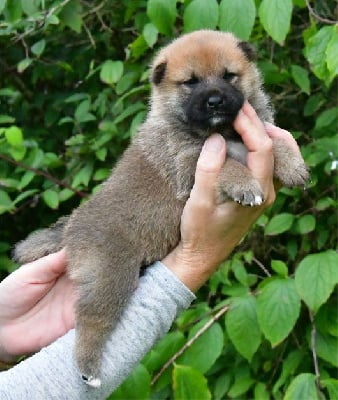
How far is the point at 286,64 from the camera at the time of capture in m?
3.95

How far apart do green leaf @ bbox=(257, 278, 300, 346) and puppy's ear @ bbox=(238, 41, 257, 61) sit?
1001mm

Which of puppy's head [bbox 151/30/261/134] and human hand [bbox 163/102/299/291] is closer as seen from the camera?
human hand [bbox 163/102/299/291]

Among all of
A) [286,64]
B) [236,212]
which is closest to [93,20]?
[286,64]

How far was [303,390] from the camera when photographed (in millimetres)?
2586

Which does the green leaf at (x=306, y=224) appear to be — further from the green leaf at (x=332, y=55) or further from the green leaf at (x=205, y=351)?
the green leaf at (x=332, y=55)

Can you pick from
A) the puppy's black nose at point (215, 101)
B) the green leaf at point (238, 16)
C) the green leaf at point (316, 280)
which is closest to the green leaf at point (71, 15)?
the green leaf at point (238, 16)

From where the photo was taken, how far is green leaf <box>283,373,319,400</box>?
101 inches

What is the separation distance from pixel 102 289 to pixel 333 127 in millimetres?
1774

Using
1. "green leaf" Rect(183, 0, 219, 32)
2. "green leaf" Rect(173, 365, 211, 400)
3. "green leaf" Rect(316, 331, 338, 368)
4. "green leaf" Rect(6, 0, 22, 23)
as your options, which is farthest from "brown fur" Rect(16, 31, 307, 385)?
"green leaf" Rect(316, 331, 338, 368)

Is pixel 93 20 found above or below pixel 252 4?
Result: below

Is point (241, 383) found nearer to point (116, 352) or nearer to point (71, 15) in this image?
point (116, 352)

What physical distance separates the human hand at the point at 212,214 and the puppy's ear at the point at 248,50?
1.61 feet

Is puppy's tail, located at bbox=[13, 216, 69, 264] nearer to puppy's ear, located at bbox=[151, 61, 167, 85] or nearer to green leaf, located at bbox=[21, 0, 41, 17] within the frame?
puppy's ear, located at bbox=[151, 61, 167, 85]

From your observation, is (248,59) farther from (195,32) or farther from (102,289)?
(102,289)
